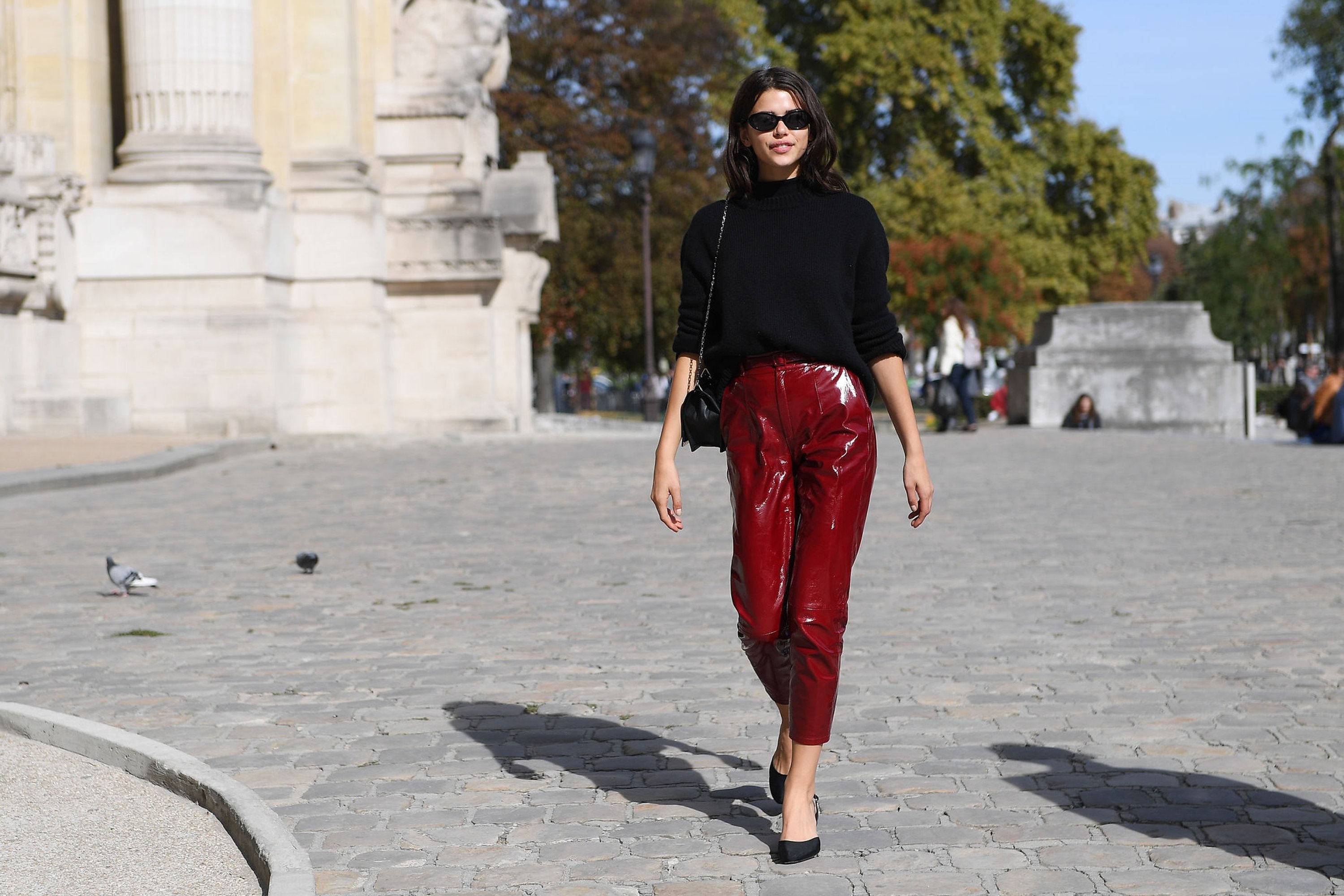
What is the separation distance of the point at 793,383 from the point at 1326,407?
63.1ft

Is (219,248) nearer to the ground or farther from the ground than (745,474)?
farther from the ground

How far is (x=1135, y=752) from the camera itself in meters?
5.44

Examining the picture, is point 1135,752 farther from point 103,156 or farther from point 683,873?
point 103,156

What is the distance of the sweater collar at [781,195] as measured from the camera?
464 cm

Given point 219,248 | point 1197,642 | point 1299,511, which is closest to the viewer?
point 1197,642

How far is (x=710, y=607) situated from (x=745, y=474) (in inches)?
161

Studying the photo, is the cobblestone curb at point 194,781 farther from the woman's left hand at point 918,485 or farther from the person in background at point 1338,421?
the person in background at point 1338,421

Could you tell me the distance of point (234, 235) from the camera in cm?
1969

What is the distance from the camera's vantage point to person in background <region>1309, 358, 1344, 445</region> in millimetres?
22078

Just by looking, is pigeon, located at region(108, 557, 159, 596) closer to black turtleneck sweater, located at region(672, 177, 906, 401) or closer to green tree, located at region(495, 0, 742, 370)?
black turtleneck sweater, located at region(672, 177, 906, 401)

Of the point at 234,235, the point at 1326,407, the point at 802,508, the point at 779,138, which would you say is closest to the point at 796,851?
the point at 802,508

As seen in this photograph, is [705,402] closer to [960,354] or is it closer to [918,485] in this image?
[918,485]

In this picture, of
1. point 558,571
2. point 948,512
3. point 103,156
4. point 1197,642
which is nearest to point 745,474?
point 1197,642

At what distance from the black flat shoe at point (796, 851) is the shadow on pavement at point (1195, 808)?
81 centimetres
